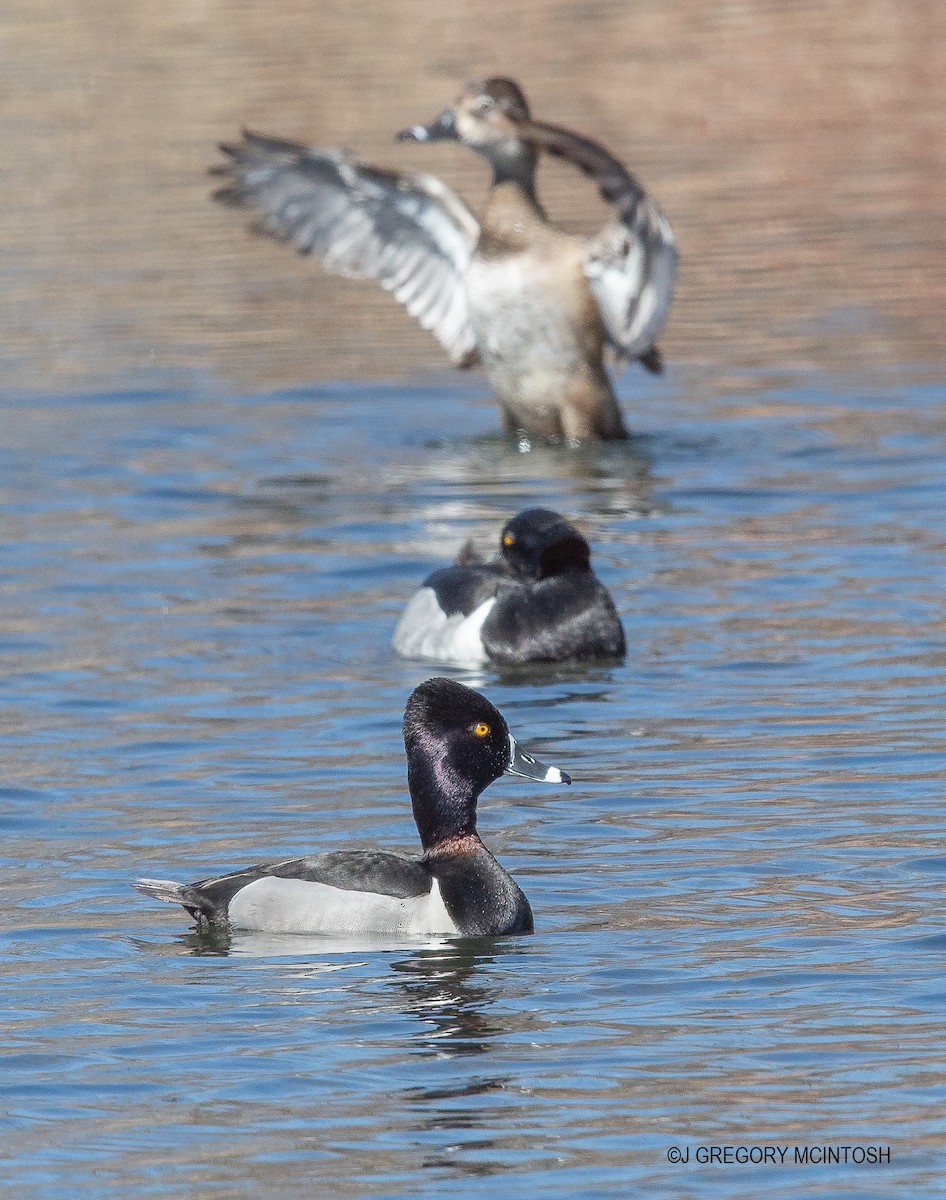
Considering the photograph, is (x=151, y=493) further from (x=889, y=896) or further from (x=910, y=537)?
(x=889, y=896)

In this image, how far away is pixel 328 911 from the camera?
821cm

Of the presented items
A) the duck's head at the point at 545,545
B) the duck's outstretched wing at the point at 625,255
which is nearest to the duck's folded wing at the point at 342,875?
the duck's head at the point at 545,545

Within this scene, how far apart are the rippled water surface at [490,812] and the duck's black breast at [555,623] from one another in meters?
0.15

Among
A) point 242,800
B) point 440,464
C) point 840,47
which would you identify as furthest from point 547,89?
point 242,800

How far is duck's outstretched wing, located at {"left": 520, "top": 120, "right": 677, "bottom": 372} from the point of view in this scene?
49.8 feet

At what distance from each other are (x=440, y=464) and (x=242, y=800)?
7.20 meters

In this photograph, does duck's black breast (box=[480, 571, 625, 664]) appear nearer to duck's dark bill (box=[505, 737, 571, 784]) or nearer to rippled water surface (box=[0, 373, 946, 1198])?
rippled water surface (box=[0, 373, 946, 1198])

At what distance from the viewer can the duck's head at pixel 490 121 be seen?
683 inches

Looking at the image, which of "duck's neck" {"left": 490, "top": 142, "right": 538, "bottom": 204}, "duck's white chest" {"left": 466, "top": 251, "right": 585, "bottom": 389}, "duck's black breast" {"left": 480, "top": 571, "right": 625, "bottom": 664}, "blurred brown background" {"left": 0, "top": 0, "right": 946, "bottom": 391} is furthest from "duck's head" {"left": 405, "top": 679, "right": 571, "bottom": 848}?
"blurred brown background" {"left": 0, "top": 0, "right": 946, "bottom": 391}

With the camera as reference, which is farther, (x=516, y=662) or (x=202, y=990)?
(x=516, y=662)

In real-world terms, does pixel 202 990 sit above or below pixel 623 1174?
below

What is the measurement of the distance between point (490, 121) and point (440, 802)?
963 cm

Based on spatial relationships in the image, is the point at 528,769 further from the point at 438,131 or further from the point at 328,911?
the point at 438,131

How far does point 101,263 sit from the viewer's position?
2362cm
